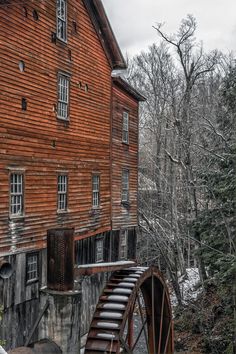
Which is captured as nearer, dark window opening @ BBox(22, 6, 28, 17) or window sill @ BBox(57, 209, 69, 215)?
dark window opening @ BBox(22, 6, 28, 17)

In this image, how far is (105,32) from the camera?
1891 centimetres

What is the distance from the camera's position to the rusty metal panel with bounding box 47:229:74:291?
991 cm

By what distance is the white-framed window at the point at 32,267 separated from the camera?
14077mm

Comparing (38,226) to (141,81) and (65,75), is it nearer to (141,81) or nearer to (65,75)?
(65,75)

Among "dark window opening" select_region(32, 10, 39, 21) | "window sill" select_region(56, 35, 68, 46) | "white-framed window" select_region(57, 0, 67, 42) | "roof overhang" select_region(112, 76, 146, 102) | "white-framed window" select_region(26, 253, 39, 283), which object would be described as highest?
"white-framed window" select_region(57, 0, 67, 42)

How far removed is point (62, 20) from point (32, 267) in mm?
8602

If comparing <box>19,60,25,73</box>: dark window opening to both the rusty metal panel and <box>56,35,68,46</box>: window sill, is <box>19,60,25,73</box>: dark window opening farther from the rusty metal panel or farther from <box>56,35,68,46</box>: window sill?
the rusty metal panel

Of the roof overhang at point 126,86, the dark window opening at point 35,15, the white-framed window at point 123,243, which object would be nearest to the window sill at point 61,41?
the dark window opening at point 35,15

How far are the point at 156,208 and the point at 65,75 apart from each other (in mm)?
17236

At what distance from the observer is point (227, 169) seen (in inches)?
683

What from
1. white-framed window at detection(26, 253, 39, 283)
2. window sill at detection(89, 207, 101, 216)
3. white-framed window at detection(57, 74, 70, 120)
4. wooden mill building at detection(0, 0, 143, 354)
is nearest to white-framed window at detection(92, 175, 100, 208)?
wooden mill building at detection(0, 0, 143, 354)

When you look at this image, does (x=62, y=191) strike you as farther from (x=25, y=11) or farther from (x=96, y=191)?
(x=25, y=11)

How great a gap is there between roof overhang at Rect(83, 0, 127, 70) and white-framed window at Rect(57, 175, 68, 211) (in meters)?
6.17

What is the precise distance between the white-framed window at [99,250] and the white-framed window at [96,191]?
1.54 m
